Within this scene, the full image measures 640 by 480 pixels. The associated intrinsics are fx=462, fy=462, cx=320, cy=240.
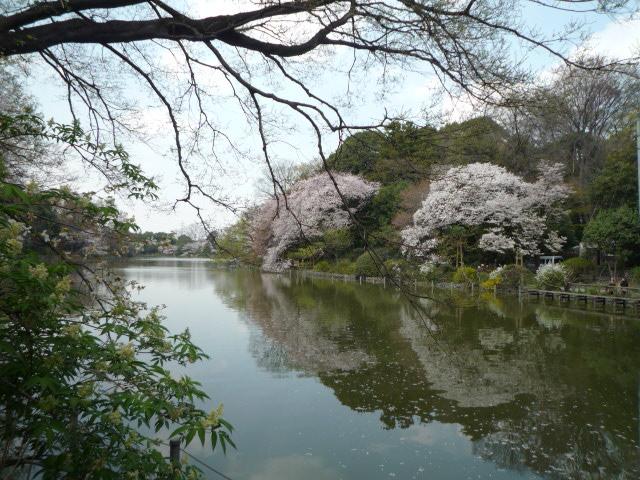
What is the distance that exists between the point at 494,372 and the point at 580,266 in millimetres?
12537

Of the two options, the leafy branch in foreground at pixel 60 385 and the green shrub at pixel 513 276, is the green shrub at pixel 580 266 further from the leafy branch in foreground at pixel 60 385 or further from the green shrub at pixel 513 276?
the leafy branch in foreground at pixel 60 385

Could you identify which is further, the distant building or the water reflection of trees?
the distant building

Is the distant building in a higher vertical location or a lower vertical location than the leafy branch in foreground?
higher

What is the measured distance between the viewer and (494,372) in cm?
700

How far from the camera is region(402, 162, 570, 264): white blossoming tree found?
17938 millimetres

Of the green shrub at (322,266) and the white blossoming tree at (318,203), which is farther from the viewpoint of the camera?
the green shrub at (322,266)

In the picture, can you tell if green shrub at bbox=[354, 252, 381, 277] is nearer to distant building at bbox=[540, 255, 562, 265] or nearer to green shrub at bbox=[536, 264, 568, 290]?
distant building at bbox=[540, 255, 562, 265]

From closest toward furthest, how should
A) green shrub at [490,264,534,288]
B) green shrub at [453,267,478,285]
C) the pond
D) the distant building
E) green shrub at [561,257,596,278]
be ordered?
the pond, green shrub at [490,264,534,288], green shrub at [561,257,596,278], green shrub at [453,267,478,285], the distant building

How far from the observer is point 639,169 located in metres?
14.9

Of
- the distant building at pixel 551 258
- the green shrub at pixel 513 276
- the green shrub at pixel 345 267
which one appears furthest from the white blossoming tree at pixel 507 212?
the green shrub at pixel 345 267

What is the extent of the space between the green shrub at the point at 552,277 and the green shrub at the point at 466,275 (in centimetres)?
236

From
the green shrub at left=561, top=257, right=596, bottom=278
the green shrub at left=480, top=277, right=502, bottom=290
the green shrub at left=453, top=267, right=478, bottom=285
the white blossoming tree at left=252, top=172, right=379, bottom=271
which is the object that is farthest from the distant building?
the white blossoming tree at left=252, top=172, right=379, bottom=271

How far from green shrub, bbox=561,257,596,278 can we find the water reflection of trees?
16.8ft

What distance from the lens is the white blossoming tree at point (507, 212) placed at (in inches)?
706
